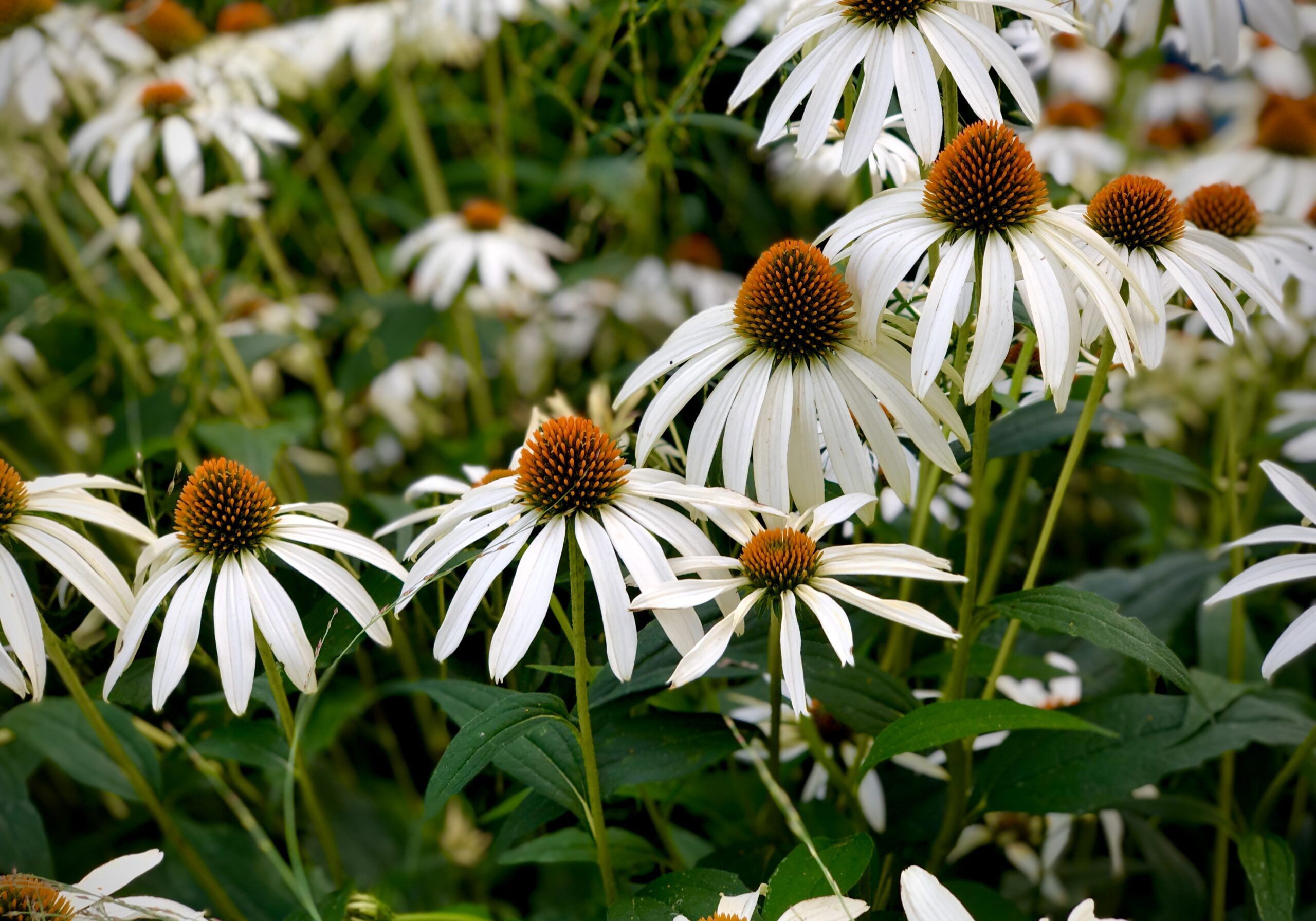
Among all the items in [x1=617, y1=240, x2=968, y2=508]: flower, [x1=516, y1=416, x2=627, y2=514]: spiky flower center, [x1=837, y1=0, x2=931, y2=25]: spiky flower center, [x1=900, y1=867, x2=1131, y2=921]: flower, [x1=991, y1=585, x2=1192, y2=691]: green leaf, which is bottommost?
[x1=900, y1=867, x2=1131, y2=921]: flower

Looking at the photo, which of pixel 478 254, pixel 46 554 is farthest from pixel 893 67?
pixel 478 254

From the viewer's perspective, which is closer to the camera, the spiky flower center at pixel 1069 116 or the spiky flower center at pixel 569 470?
the spiky flower center at pixel 569 470

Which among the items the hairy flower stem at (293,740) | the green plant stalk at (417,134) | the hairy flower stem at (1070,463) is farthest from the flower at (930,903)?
the green plant stalk at (417,134)

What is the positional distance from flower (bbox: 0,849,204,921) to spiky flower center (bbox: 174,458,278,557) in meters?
0.19

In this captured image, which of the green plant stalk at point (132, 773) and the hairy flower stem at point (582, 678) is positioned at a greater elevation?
the hairy flower stem at point (582, 678)

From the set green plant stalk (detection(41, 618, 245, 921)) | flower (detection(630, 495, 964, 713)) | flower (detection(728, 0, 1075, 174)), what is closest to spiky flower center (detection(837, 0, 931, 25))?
flower (detection(728, 0, 1075, 174))

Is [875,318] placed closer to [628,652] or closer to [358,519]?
[628,652]

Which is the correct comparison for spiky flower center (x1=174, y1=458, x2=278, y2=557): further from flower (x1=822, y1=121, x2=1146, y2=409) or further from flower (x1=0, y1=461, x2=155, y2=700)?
flower (x1=822, y1=121, x2=1146, y2=409)

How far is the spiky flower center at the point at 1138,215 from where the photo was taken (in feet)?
2.10

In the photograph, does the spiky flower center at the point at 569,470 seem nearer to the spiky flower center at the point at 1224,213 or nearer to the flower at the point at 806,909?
the flower at the point at 806,909

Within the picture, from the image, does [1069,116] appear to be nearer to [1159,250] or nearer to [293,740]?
[1159,250]

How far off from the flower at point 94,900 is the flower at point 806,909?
0.95 feet

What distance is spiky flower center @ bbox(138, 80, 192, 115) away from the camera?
1321mm

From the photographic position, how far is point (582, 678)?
571mm
